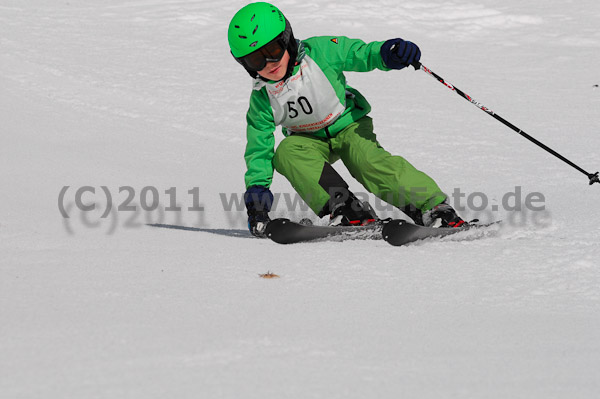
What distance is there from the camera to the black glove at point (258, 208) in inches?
172

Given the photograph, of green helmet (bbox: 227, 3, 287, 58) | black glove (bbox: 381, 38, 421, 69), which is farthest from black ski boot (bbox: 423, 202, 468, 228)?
green helmet (bbox: 227, 3, 287, 58)

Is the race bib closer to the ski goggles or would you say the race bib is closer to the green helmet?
the ski goggles

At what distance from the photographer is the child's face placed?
13.8ft

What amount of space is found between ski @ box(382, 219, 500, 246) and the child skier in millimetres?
180

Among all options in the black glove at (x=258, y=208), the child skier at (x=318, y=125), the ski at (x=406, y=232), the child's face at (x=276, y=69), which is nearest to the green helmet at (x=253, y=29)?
the child skier at (x=318, y=125)

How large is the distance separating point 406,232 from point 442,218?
36 cm

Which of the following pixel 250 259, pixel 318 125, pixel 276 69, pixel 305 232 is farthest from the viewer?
pixel 318 125

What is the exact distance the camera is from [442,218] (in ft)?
13.6

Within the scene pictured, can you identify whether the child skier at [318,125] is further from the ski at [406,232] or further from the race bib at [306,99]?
the ski at [406,232]

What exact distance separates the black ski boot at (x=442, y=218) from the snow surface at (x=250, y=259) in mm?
220

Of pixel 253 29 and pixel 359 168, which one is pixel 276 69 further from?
pixel 359 168

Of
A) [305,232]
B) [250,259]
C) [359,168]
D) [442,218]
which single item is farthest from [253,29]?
[442,218]

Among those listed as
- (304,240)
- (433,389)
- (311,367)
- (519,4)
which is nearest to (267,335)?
(311,367)

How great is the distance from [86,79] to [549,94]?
5.50m
